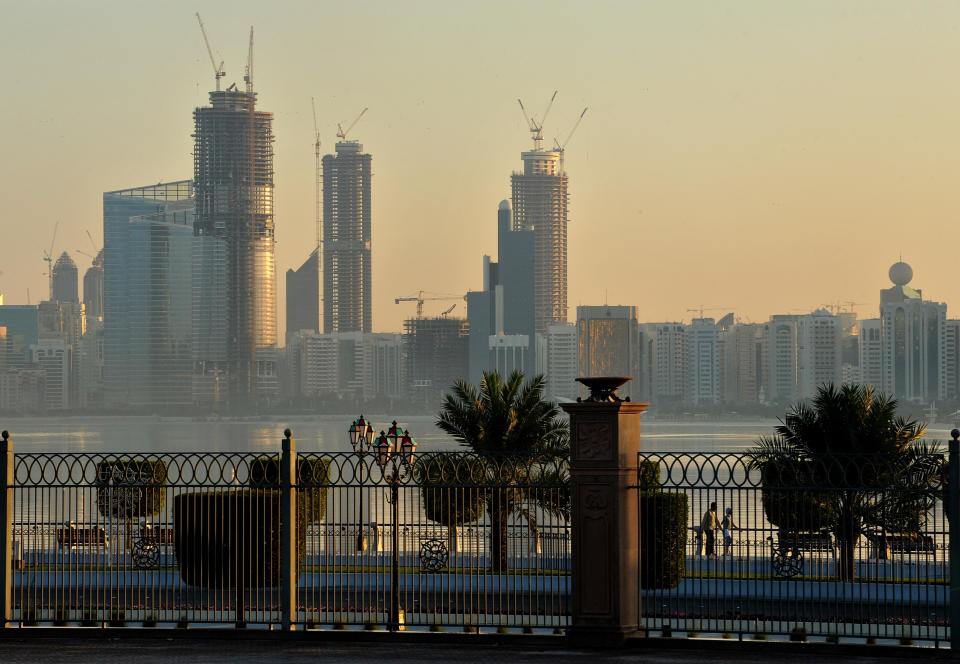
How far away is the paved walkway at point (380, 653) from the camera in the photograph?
14.4m

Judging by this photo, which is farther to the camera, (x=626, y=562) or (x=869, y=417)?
(x=869, y=417)

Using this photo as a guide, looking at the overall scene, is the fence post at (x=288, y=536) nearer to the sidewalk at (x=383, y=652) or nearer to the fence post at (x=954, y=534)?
the sidewalk at (x=383, y=652)

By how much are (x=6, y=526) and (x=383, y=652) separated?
4526 millimetres

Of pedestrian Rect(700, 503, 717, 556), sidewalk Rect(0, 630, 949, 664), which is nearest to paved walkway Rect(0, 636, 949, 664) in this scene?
sidewalk Rect(0, 630, 949, 664)

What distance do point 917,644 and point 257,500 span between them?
7.40 meters

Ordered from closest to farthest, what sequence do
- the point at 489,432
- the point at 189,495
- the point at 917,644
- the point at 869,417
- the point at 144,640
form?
the point at 917,644 < the point at 144,640 < the point at 189,495 < the point at 869,417 < the point at 489,432

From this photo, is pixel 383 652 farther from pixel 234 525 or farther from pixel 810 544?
pixel 810 544

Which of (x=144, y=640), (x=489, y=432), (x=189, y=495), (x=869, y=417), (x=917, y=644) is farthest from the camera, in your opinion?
(x=489, y=432)

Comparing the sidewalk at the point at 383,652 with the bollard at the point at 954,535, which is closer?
the bollard at the point at 954,535

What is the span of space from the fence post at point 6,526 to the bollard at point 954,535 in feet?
32.5

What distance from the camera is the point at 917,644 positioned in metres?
14.7

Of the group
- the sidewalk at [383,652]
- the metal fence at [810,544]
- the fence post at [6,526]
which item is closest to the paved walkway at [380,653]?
the sidewalk at [383,652]

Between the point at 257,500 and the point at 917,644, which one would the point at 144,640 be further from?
the point at 917,644

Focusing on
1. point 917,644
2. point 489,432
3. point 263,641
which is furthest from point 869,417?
point 263,641
